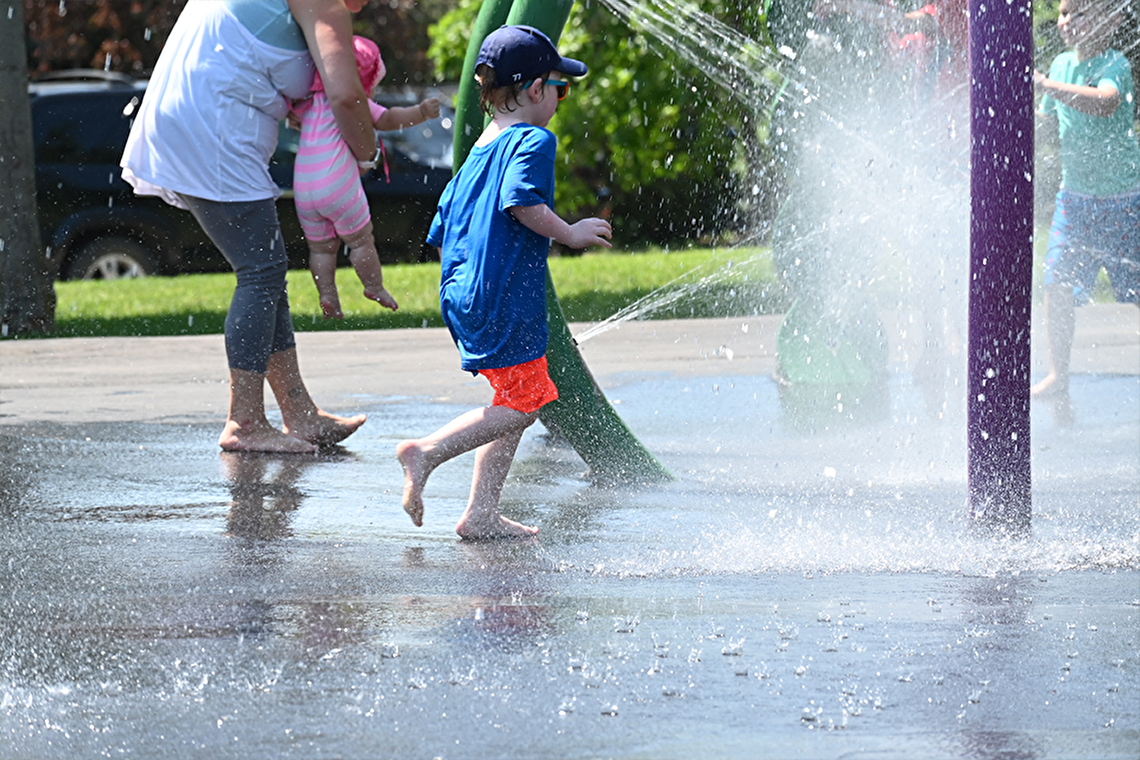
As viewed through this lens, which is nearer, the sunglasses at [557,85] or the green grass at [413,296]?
the sunglasses at [557,85]

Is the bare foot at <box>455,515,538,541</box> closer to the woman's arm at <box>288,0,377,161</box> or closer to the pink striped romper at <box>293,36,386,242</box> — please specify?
the pink striped romper at <box>293,36,386,242</box>

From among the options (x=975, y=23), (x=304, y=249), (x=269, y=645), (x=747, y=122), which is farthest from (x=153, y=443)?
(x=304, y=249)

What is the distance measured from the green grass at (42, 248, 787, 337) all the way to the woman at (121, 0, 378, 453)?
3655mm

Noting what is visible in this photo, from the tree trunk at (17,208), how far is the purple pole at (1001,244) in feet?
25.7

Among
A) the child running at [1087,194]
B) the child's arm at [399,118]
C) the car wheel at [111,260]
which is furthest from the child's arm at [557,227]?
the car wheel at [111,260]

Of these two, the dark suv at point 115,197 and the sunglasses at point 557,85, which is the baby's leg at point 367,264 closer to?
the sunglasses at point 557,85

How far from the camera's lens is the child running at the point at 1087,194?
697 centimetres

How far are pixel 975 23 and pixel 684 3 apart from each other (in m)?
6.89

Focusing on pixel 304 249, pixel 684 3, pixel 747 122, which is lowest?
pixel 304 249

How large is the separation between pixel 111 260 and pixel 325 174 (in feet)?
32.8

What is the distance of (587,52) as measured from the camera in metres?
16.3

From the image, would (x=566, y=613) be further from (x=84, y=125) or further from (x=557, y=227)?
(x=84, y=125)

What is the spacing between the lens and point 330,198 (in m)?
5.84

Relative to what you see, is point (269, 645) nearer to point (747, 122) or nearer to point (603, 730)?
point (603, 730)
